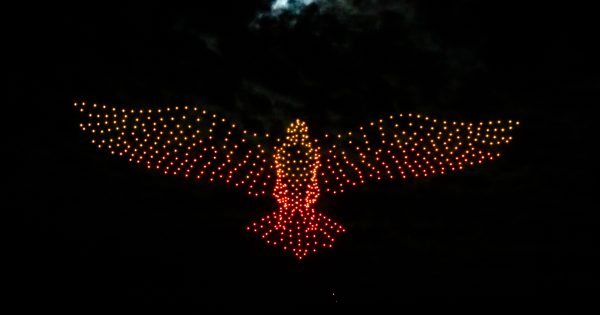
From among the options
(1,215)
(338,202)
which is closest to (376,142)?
Answer: (338,202)

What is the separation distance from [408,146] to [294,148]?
1115 millimetres

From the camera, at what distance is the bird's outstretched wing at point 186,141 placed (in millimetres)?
5098

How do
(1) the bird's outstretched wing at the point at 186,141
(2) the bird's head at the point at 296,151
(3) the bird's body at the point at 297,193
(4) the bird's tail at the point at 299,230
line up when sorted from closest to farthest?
(1) the bird's outstretched wing at the point at 186,141 < (2) the bird's head at the point at 296,151 < (3) the bird's body at the point at 297,193 < (4) the bird's tail at the point at 299,230

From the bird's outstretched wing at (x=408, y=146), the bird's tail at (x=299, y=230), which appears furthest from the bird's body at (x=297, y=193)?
the bird's outstretched wing at (x=408, y=146)

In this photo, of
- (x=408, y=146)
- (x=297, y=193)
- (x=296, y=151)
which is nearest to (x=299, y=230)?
(x=297, y=193)

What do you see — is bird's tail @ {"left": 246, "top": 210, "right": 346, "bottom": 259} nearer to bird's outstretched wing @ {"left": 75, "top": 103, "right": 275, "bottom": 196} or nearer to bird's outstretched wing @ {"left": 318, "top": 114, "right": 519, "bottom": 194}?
bird's outstretched wing @ {"left": 75, "top": 103, "right": 275, "bottom": 196}

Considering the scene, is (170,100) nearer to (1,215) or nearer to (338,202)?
(338,202)

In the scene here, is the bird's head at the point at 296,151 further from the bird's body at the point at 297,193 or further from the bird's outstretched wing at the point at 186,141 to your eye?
the bird's outstretched wing at the point at 186,141

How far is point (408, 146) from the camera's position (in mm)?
5348

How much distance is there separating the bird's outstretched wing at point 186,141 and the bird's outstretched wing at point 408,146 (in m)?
0.74

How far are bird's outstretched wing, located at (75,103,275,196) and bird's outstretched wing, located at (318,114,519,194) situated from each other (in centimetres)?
74

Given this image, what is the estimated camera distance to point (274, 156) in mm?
5570

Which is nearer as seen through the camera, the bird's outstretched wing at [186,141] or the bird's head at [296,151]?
the bird's outstretched wing at [186,141]

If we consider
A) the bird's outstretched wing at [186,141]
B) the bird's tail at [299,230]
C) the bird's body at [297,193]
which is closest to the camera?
the bird's outstretched wing at [186,141]
